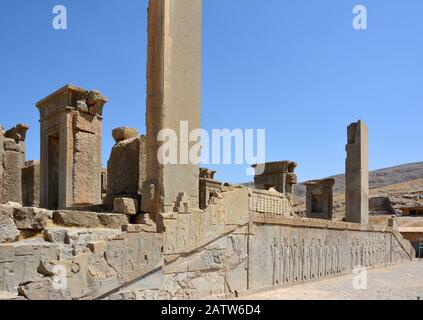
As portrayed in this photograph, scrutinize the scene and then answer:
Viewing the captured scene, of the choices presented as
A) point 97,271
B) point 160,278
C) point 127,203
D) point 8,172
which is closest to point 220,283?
point 160,278

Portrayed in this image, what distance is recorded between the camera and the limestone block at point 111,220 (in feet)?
24.0

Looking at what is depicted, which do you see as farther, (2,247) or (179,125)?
(179,125)

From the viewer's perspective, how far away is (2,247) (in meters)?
5.54

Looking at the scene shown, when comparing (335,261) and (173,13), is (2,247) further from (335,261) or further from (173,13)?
(335,261)

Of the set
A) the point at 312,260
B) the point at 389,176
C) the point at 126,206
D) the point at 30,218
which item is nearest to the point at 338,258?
the point at 312,260

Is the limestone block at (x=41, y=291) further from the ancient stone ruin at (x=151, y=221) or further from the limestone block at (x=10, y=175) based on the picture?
the limestone block at (x=10, y=175)

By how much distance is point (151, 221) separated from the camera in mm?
6750

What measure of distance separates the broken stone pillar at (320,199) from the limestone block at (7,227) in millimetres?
21115

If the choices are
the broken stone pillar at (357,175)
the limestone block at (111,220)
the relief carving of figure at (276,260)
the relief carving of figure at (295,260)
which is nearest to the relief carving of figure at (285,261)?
the relief carving of figure at (276,260)

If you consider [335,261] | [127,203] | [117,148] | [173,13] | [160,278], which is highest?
[173,13]

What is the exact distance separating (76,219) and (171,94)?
276 cm
